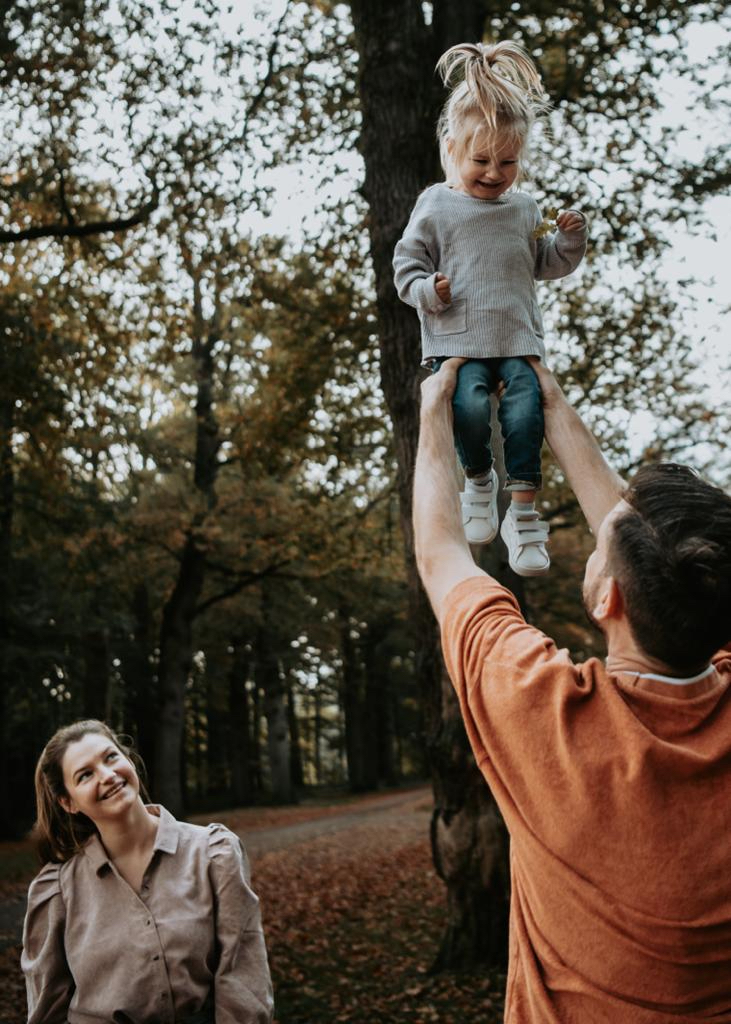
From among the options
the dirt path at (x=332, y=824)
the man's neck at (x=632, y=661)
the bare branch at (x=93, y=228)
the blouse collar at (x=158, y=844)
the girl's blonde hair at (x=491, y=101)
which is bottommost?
the dirt path at (x=332, y=824)

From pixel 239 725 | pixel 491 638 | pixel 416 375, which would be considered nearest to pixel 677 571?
pixel 491 638

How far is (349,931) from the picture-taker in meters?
10.8

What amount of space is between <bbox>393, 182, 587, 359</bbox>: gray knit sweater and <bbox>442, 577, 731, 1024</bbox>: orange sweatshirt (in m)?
1.22

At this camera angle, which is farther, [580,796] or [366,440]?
[366,440]

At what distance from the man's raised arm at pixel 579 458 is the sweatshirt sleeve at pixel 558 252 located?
1.08 ft

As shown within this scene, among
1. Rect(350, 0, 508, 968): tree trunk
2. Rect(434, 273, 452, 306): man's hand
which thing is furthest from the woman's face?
Rect(350, 0, 508, 968): tree trunk

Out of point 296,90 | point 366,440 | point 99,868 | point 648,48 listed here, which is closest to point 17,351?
point 296,90

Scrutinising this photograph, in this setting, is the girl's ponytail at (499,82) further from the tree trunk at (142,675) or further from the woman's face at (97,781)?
the tree trunk at (142,675)

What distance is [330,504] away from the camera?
62.7ft

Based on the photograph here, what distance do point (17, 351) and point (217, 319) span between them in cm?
721

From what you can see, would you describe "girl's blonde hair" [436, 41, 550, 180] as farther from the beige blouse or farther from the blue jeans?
the beige blouse

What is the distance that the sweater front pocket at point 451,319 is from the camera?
2.90 meters

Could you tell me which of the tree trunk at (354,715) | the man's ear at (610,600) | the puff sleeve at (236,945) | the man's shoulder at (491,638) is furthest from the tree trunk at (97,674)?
the man's ear at (610,600)

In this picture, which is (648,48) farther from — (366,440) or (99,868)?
(99,868)
